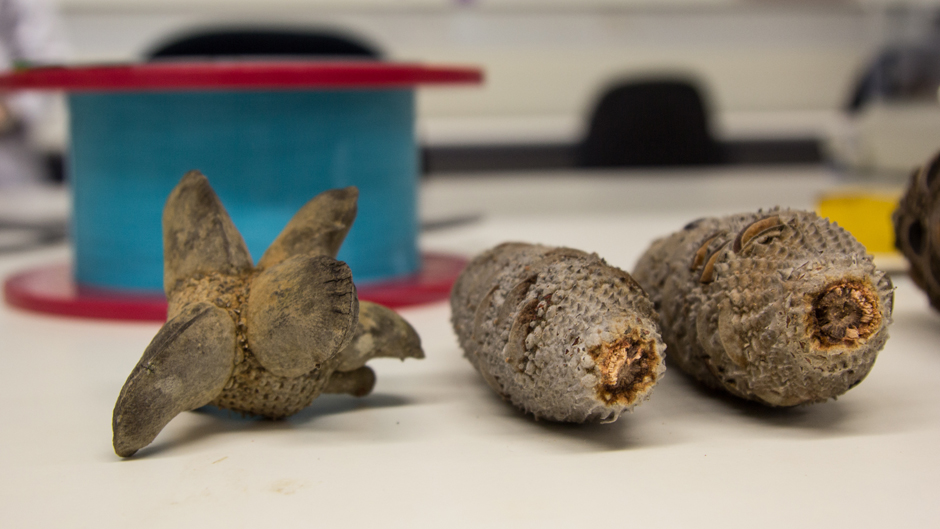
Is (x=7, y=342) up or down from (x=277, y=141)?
down

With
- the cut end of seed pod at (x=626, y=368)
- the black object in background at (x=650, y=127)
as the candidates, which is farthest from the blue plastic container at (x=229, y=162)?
the black object in background at (x=650, y=127)

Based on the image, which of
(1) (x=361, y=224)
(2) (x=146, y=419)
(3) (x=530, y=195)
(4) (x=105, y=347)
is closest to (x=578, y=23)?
(3) (x=530, y=195)

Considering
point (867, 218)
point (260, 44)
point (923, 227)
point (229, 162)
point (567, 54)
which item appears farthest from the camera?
point (567, 54)

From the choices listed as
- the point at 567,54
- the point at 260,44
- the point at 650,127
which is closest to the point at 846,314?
the point at 260,44

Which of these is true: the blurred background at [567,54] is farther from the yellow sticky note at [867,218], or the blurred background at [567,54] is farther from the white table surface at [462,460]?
the white table surface at [462,460]

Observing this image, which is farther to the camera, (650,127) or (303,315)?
(650,127)

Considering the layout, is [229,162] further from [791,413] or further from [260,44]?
[260,44]

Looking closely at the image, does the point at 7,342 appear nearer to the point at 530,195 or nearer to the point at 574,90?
the point at 530,195
